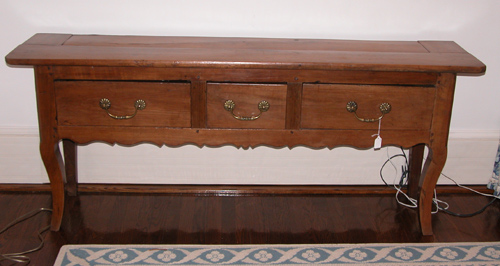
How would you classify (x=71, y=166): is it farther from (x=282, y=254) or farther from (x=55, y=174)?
(x=282, y=254)

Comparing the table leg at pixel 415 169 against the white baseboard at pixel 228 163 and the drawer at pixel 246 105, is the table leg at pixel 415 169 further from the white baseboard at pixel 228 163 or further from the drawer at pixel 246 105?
the drawer at pixel 246 105

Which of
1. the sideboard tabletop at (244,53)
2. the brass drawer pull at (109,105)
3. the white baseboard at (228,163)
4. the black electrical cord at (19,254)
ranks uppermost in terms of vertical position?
the sideboard tabletop at (244,53)

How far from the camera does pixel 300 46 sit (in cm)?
217

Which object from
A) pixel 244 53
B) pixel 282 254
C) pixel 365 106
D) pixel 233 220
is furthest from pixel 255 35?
pixel 282 254

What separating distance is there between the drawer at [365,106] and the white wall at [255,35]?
46 cm

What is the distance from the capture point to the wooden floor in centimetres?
222

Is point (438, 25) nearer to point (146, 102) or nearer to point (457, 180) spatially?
point (457, 180)

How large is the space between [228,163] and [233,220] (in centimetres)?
30

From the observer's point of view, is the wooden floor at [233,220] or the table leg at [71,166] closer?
the wooden floor at [233,220]

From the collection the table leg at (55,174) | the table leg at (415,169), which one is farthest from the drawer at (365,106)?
the table leg at (55,174)

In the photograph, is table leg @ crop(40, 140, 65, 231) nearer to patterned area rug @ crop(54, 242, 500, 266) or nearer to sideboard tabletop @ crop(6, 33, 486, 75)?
patterned area rug @ crop(54, 242, 500, 266)

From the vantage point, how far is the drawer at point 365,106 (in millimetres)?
2008

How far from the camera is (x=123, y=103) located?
202 centimetres

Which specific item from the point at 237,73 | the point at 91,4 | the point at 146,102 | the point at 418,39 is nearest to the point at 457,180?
the point at 418,39
